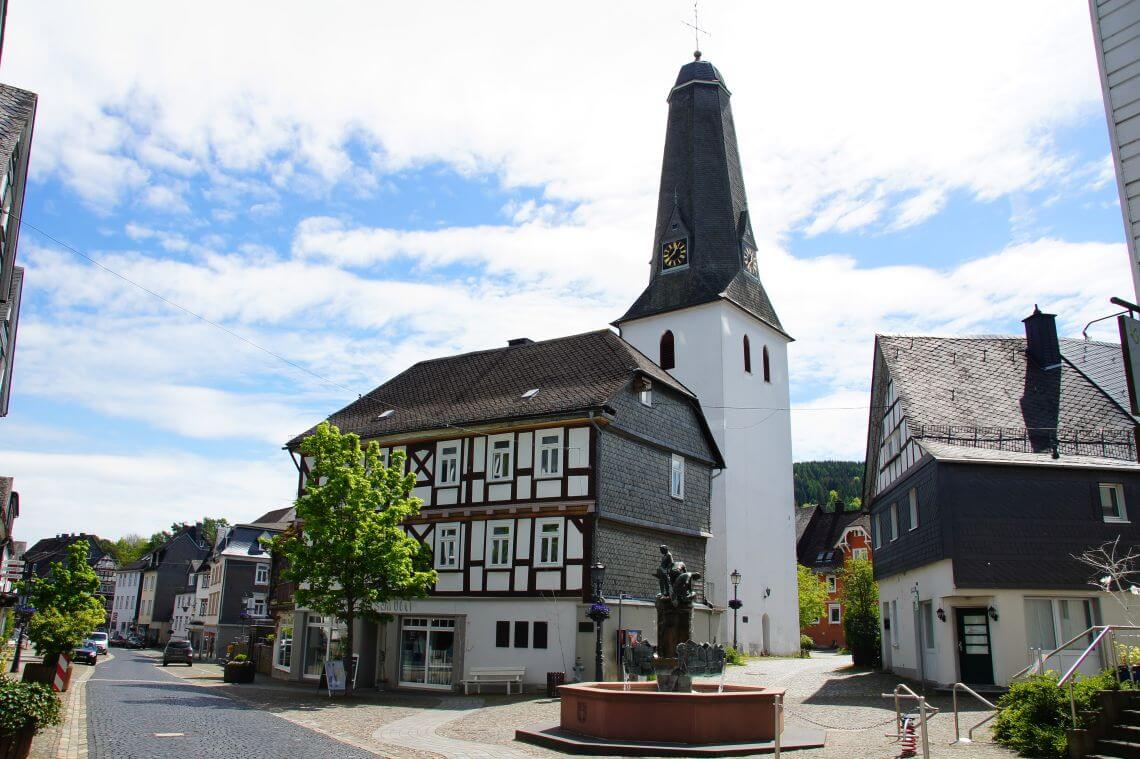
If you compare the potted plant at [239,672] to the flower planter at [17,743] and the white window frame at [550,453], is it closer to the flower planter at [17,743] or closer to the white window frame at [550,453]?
the white window frame at [550,453]

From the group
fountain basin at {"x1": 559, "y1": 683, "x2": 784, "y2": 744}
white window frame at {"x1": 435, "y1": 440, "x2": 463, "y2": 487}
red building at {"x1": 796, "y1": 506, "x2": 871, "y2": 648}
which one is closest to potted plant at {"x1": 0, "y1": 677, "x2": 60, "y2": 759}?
fountain basin at {"x1": 559, "y1": 683, "x2": 784, "y2": 744}

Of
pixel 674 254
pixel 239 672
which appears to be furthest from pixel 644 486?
pixel 674 254

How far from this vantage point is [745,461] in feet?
153

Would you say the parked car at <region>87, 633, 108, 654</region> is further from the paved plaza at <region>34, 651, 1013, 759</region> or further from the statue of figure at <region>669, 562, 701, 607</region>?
the statue of figure at <region>669, 562, 701, 607</region>

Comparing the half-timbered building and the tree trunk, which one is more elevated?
the half-timbered building

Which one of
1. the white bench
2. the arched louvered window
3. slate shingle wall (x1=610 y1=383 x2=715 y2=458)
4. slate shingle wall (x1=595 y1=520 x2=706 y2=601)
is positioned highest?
the arched louvered window

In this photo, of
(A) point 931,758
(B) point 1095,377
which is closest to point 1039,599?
(B) point 1095,377

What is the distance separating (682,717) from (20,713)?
9452 millimetres

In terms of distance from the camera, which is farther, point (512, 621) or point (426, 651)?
point (426, 651)

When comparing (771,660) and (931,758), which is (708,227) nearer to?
(771,660)

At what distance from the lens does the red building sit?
65.6 m

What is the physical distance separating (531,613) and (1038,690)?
648 inches

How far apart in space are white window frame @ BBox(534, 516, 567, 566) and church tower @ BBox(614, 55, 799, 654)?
1455cm

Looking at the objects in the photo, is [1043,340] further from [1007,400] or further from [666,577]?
[666,577]
